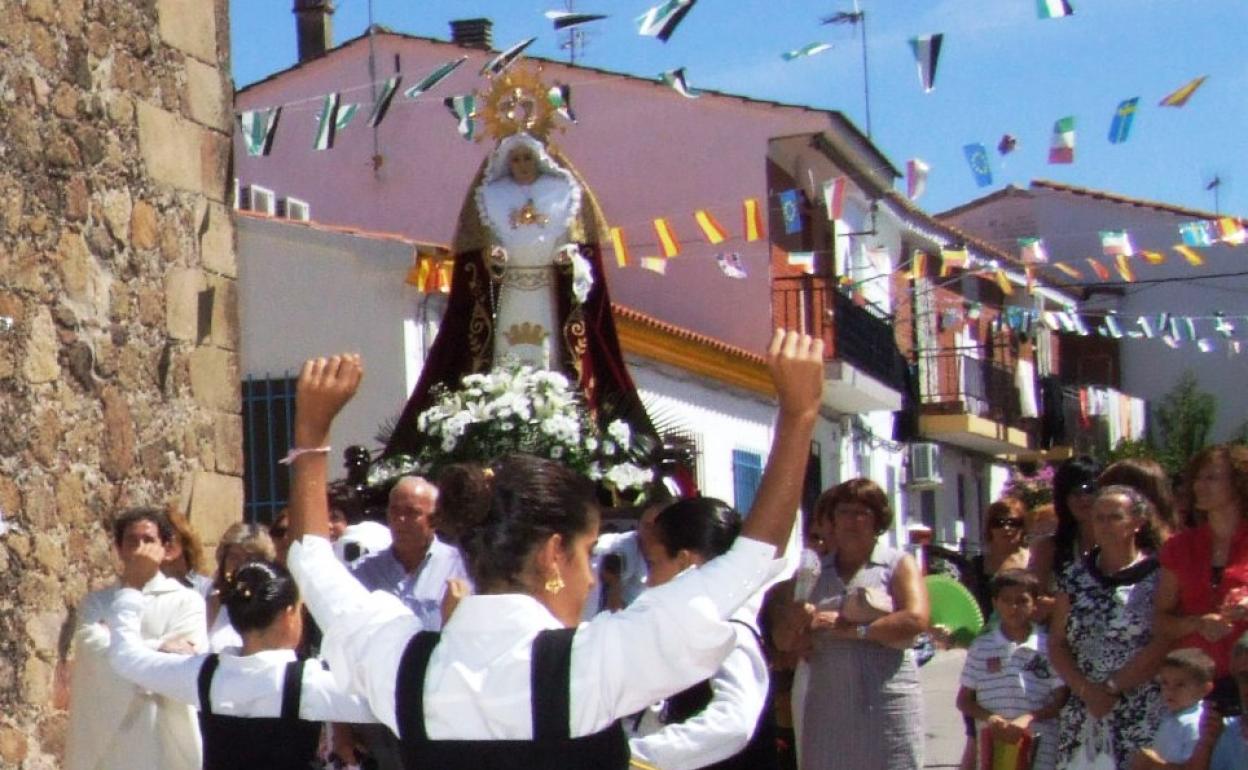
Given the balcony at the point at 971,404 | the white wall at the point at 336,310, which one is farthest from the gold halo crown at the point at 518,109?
the balcony at the point at 971,404

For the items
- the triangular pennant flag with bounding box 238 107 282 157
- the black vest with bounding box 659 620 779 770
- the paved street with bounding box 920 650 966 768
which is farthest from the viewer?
the paved street with bounding box 920 650 966 768

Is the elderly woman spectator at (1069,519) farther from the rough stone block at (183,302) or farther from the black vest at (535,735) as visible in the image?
the black vest at (535,735)

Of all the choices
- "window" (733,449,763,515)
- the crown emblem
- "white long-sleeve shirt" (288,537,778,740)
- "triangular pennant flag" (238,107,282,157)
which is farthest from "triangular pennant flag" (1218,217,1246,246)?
"white long-sleeve shirt" (288,537,778,740)

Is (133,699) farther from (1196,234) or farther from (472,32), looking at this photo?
(472,32)

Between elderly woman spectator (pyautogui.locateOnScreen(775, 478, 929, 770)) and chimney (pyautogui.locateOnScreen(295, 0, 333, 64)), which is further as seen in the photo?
chimney (pyautogui.locateOnScreen(295, 0, 333, 64))

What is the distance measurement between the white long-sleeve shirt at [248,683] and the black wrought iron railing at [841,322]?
1554 centimetres

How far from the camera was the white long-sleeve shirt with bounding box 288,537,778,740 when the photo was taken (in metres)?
2.89

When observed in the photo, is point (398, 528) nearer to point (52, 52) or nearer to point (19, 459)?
point (19, 459)

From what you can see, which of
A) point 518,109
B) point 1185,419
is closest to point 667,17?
point 518,109

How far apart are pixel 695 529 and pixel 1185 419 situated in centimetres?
3316

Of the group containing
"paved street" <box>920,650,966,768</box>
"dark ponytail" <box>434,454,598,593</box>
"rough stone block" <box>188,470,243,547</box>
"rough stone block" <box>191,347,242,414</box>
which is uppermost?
"rough stone block" <box>191,347,242,414</box>

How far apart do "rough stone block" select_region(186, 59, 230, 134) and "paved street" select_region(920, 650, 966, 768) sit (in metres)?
4.45

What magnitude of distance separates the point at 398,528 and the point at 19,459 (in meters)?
1.52

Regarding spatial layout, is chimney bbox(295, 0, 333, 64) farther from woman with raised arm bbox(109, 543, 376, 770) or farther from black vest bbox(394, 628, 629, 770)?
black vest bbox(394, 628, 629, 770)
